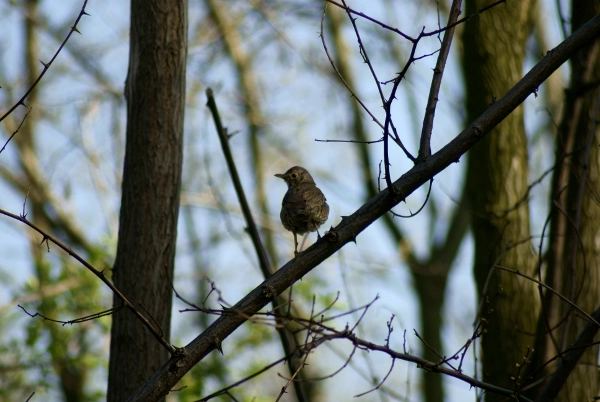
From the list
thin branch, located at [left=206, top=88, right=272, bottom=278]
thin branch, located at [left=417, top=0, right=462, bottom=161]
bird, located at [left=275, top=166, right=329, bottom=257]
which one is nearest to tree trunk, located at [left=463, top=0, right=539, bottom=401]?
bird, located at [left=275, top=166, right=329, bottom=257]

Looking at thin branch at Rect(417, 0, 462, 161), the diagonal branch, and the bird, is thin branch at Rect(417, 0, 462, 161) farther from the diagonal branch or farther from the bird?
the bird

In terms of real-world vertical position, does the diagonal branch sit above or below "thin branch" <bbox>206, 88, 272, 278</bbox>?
below

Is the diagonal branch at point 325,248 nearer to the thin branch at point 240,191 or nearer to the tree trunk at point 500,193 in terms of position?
the thin branch at point 240,191

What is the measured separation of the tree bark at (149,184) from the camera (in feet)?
12.6

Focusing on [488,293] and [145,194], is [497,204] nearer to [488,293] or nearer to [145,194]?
[488,293]

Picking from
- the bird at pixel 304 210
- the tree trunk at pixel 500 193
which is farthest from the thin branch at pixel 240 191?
the tree trunk at pixel 500 193

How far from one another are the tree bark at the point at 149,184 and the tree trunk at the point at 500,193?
7.14ft

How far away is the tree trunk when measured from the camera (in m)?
4.78

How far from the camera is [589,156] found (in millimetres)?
4523

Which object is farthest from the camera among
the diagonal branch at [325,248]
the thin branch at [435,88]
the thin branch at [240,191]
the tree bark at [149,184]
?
the thin branch at [240,191]

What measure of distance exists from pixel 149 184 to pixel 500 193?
263cm

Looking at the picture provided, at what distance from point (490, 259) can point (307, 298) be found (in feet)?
8.78

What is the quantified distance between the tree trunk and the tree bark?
2.18 m

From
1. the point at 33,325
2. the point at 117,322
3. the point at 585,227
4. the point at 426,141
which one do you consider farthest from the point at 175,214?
the point at 33,325
